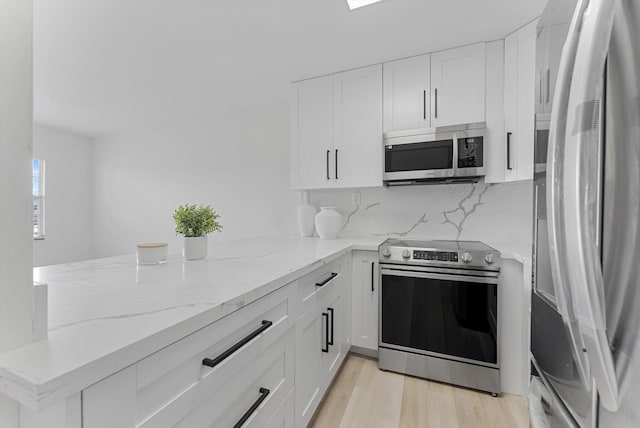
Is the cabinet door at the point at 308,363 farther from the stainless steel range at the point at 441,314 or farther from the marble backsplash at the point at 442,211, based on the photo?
the marble backsplash at the point at 442,211

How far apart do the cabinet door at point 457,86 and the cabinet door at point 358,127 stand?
0.43 m

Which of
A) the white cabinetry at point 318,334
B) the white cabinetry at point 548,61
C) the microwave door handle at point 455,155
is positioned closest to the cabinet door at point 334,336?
the white cabinetry at point 318,334

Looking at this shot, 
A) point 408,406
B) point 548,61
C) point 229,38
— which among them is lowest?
point 408,406

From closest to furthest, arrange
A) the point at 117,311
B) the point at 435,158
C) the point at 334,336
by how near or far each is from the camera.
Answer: the point at 117,311, the point at 334,336, the point at 435,158

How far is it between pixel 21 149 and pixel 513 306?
7.47 ft

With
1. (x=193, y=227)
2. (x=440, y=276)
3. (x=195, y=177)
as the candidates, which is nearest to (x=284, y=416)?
(x=193, y=227)

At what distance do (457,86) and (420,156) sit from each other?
22.5 inches

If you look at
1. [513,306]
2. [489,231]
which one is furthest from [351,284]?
[489,231]

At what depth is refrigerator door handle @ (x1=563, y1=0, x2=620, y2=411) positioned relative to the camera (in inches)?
18.5

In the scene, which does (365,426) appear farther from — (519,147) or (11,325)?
(519,147)

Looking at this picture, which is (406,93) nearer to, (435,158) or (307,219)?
(435,158)

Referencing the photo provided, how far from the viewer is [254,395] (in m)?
0.93

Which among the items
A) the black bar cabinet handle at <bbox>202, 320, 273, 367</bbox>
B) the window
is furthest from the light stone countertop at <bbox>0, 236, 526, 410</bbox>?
the window

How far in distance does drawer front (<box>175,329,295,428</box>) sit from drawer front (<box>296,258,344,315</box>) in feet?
0.52
